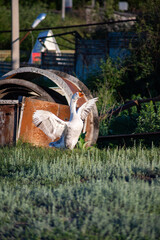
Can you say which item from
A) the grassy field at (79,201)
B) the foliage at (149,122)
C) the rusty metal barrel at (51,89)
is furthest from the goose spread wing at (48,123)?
the foliage at (149,122)

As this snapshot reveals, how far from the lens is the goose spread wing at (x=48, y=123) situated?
6.02m

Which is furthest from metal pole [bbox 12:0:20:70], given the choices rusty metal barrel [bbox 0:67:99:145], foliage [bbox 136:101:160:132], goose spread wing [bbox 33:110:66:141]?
goose spread wing [bbox 33:110:66:141]

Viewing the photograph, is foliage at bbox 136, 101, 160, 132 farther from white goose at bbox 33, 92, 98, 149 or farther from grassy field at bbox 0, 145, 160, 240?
grassy field at bbox 0, 145, 160, 240

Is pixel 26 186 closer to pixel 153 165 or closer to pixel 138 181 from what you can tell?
pixel 138 181

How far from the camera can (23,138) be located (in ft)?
24.0

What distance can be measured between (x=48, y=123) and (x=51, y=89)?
2614 millimetres

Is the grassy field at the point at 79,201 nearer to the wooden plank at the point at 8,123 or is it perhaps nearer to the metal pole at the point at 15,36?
Answer: the wooden plank at the point at 8,123

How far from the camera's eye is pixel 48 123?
6.12 metres

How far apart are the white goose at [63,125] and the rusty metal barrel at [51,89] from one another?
0.85 metres

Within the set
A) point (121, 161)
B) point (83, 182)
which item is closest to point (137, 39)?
point (121, 161)

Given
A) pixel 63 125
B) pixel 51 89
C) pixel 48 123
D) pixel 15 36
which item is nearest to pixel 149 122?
pixel 51 89

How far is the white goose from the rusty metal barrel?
2.80ft

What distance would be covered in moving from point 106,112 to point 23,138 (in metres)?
2.61

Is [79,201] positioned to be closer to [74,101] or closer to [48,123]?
[48,123]
